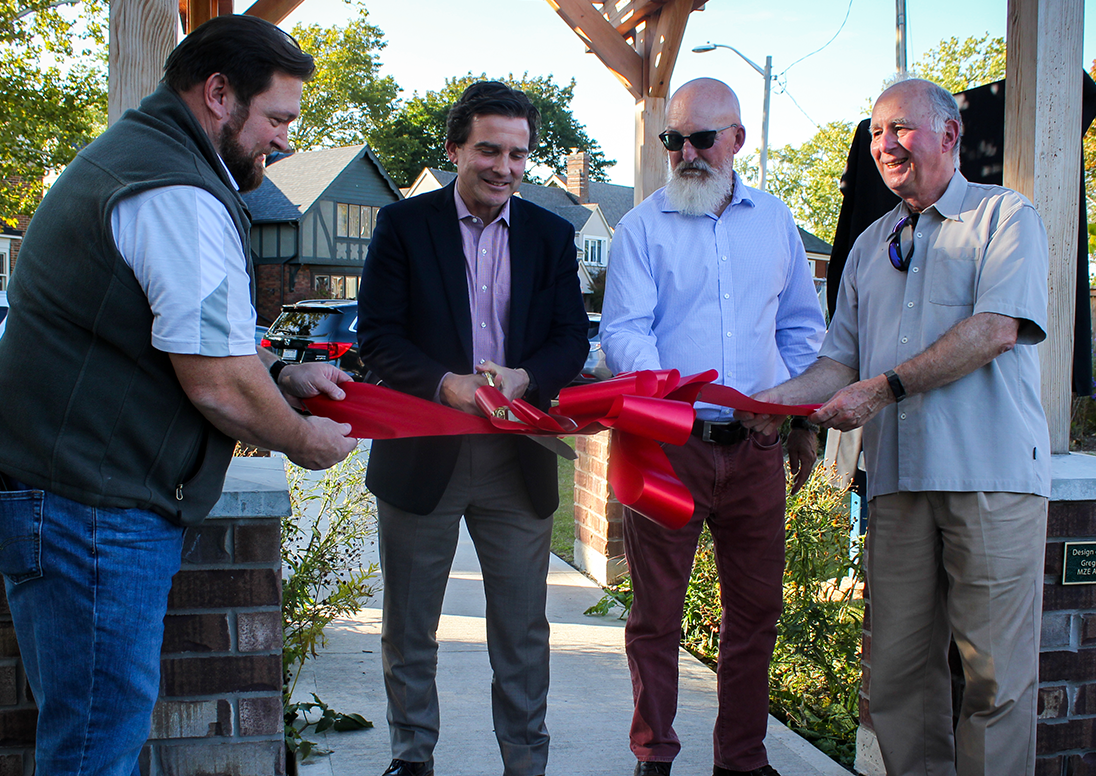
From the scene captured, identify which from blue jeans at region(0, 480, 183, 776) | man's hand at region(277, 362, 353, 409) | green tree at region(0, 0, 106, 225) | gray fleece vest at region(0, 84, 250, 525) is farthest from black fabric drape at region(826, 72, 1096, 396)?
green tree at region(0, 0, 106, 225)

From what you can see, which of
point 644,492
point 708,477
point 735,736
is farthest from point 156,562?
point 735,736

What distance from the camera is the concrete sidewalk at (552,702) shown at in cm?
290

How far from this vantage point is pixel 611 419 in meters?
2.21

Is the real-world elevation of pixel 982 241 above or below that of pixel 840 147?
below

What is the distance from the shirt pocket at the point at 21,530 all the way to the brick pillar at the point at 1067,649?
2662mm

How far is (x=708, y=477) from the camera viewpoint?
2.69 metres

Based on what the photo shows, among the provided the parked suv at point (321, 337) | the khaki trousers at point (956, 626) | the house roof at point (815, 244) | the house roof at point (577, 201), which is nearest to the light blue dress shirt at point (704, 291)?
the khaki trousers at point (956, 626)

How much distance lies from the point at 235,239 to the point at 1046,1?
2482 millimetres

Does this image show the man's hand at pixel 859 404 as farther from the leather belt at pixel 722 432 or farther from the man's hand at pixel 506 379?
the man's hand at pixel 506 379

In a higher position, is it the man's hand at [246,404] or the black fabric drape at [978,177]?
the black fabric drape at [978,177]

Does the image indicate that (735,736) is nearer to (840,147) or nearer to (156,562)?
(156,562)

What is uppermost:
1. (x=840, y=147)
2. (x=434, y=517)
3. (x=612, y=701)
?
(x=840, y=147)

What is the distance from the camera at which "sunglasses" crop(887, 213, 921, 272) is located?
2422mm

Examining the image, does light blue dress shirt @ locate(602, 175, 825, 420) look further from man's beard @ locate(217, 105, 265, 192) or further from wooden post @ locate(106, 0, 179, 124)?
wooden post @ locate(106, 0, 179, 124)
